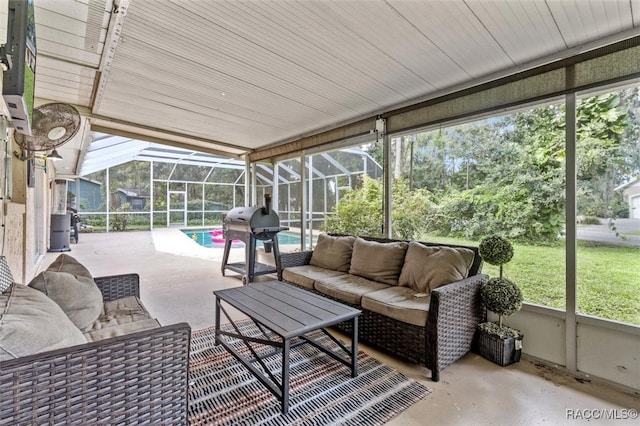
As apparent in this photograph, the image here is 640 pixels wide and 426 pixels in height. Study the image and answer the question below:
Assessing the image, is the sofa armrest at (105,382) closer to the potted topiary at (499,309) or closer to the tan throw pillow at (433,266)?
the tan throw pillow at (433,266)

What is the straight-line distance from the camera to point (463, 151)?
328 cm

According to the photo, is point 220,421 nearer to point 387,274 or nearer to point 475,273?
point 387,274

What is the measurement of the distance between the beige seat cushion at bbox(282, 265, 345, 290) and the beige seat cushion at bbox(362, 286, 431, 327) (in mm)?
751

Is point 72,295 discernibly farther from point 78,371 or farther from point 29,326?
Answer: point 78,371

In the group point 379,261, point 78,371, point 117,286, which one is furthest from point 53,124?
point 379,261

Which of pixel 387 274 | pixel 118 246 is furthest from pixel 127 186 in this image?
pixel 387 274

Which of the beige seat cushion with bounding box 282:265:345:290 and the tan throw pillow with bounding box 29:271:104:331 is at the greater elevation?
the tan throw pillow with bounding box 29:271:104:331

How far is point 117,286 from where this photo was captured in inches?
101

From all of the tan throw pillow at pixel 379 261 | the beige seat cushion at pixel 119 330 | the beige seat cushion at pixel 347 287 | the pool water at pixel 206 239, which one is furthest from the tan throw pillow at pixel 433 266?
the pool water at pixel 206 239

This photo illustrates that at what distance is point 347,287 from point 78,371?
7.04 feet

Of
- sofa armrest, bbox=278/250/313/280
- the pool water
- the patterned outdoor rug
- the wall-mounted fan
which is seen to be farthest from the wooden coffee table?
the pool water

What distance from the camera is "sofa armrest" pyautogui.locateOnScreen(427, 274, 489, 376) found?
2.17 meters

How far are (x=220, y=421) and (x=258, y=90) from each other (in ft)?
10.1

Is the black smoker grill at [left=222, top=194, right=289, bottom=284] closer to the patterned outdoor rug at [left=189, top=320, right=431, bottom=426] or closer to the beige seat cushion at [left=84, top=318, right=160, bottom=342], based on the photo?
the patterned outdoor rug at [left=189, top=320, right=431, bottom=426]
